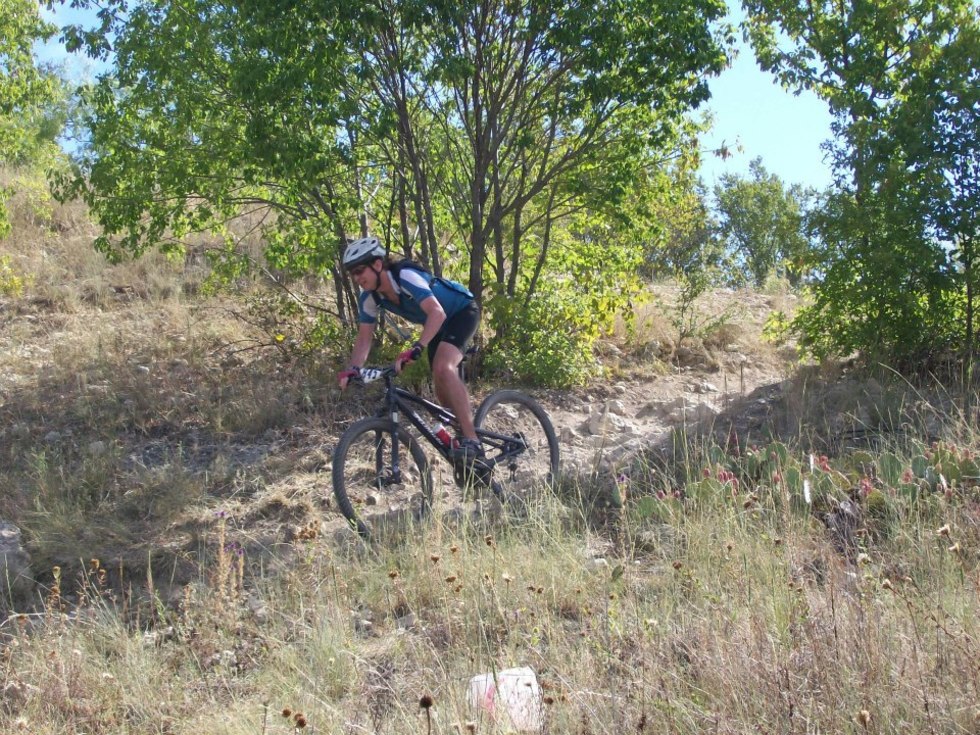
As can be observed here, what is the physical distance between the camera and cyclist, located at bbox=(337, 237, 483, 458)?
5.97 m

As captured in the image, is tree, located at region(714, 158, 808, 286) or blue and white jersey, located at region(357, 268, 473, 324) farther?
tree, located at region(714, 158, 808, 286)

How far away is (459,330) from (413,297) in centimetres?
48

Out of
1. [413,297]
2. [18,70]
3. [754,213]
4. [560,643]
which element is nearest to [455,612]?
[560,643]

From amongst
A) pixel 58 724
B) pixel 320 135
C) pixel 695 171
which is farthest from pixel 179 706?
pixel 695 171

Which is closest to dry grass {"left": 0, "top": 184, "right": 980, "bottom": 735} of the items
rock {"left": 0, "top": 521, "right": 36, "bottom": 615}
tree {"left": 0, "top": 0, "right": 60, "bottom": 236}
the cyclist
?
rock {"left": 0, "top": 521, "right": 36, "bottom": 615}

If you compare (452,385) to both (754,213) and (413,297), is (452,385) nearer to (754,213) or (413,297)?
(413,297)

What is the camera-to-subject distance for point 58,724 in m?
3.81

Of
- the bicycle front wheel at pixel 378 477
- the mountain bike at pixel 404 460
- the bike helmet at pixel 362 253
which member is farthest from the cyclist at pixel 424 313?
the bicycle front wheel at pixel 378 477

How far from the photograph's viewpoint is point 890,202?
8539mm

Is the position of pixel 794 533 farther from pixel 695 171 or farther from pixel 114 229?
pixel 114 229

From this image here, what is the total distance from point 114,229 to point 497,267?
3.59 m

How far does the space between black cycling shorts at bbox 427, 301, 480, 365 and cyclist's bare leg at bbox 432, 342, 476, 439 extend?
42 mm

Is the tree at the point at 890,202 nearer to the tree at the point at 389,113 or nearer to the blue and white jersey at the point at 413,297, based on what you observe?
the tree at the point at 389,113

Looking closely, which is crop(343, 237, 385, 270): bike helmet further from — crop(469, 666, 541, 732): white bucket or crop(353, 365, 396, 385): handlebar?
crop(469, 666, 541, 732): white bucket
